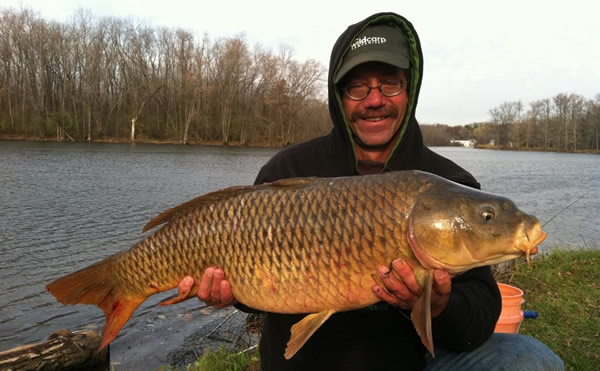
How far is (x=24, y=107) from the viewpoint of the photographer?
3369 cm

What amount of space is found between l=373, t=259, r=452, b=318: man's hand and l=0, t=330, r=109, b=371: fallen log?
291 cm

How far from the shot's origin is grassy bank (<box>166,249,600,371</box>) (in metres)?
3.03

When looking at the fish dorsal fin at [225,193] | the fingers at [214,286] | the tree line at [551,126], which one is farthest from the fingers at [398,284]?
the tree line at [551,126]

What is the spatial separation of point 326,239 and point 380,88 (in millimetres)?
928

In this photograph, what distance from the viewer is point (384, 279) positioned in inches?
59.4

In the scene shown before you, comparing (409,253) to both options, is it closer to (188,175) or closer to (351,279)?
(351,279)

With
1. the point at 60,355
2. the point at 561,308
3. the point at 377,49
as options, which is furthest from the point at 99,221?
the point at 377,49

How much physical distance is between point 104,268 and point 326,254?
961mm

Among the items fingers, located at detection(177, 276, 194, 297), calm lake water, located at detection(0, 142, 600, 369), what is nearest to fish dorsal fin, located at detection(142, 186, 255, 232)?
fingers, located at detection(177, 276, 194, 297)

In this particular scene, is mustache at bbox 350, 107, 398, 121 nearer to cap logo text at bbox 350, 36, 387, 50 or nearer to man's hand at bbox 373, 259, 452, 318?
cap logo text at bbox 350, 36, 387, 50

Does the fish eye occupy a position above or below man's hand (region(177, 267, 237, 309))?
above

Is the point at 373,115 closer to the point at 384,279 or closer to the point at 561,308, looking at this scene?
the point at 384,279

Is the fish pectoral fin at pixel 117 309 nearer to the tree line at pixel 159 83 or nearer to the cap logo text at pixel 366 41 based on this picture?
the cap logo text at pixel 366 41

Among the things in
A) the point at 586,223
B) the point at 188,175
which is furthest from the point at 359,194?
the point at 188,175
